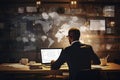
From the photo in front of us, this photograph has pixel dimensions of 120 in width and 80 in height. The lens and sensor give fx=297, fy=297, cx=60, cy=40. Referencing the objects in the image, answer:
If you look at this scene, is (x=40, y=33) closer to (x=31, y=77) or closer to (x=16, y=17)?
(x=16, y=17)

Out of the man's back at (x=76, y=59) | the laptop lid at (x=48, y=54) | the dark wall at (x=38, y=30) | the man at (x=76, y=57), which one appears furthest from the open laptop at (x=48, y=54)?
the man's back at (x=76, y=59)

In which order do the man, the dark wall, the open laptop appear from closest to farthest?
the man
the open laptop
the dark wall

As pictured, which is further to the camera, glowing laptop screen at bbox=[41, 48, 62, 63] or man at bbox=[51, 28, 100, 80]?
glowing laptop screen at bbox=[41, 48, 62, 63]

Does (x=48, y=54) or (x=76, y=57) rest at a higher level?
(x=76, y=57)

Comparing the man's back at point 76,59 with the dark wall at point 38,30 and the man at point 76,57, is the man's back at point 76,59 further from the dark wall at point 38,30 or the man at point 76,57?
the dark wall at point 38,30

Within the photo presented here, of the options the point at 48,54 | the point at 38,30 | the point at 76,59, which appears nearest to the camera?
the point at 76,59

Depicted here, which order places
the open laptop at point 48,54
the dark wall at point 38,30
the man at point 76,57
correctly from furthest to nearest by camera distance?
1. the dark wall at point 38,30
2. the open laptop at point 48,54
3. the man at point 76,57

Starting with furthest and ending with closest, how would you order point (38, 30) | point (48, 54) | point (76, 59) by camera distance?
point (38, 30) → point (48, 54) → point (76, 59)

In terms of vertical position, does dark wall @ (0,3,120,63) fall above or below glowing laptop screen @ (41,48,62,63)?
above

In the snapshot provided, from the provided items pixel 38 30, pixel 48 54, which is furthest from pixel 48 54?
pixel 38 30

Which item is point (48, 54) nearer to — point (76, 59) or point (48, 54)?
point (48, 54)

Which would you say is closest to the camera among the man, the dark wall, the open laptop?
the man

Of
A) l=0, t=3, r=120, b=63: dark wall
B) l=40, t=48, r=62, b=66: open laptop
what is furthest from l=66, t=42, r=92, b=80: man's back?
l=0, t=3, r=120, b=63: dark wall

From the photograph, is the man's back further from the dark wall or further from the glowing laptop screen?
the dark wall
